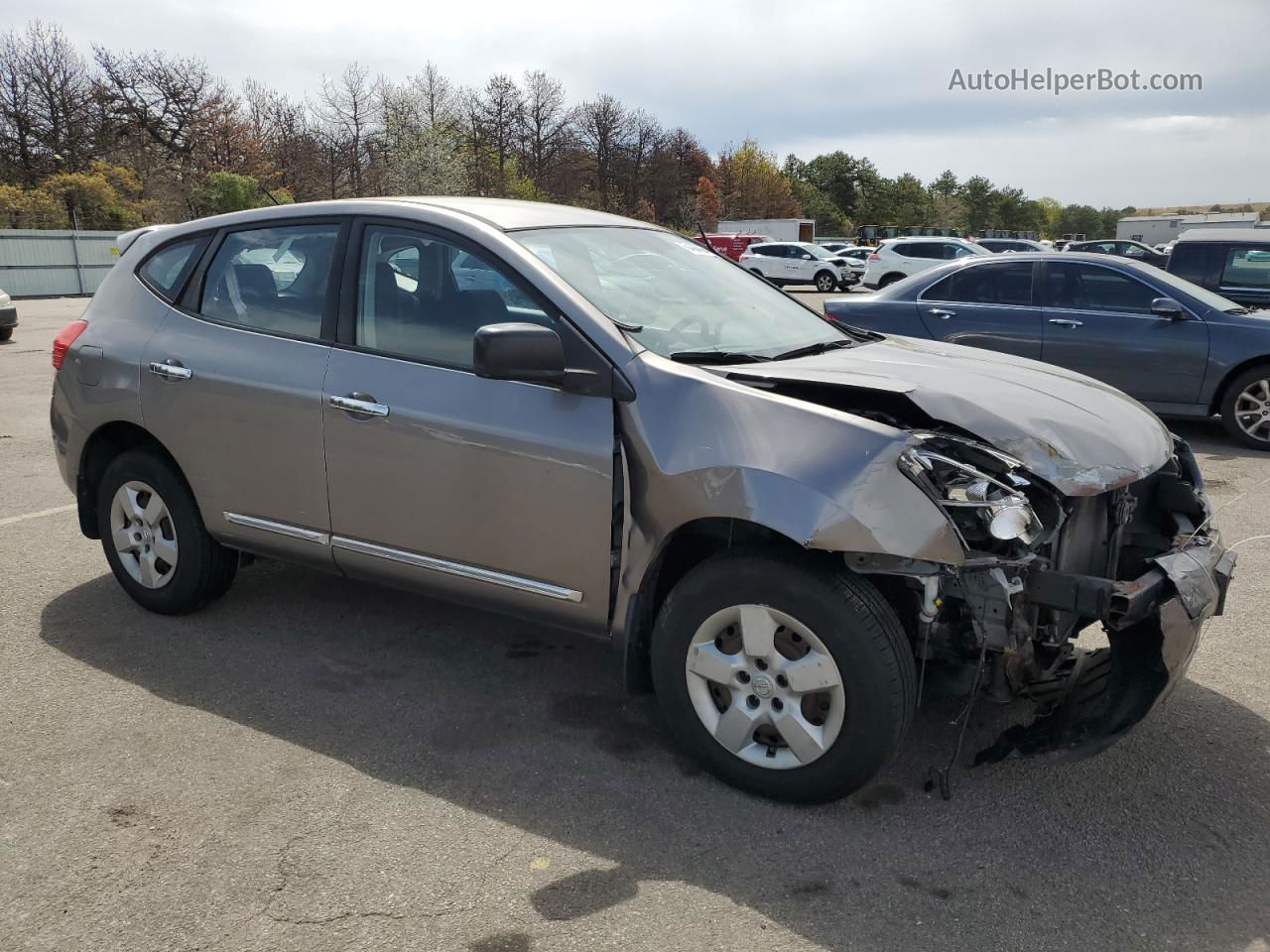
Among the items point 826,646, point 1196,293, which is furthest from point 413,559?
point 1196,293

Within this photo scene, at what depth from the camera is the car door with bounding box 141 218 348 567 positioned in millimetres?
3932

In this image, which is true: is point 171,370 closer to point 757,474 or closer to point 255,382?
point 255,382

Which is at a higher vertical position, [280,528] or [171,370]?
[171,370]

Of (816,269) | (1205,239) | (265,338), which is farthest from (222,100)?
(265,338)

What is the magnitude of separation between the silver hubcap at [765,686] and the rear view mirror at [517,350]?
3.13ft

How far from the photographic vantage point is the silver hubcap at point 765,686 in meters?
2.96

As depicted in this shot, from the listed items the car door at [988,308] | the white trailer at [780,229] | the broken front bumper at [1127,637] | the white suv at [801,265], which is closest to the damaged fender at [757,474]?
the broken front bumper at [1127,637]

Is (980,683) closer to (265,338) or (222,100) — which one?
(265,338)

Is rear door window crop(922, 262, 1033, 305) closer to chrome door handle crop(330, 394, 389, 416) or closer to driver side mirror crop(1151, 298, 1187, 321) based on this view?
driver side mirror crop(1151, 298, 1187, 321)

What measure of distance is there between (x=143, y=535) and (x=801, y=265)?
32.1 m

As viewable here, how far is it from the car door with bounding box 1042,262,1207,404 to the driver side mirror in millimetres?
25

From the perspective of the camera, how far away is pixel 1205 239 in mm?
10977

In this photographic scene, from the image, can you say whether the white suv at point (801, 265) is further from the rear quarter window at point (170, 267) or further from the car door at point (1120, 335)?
the rear quarter window at point (170, 267)

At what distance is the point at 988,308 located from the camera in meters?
9.18
